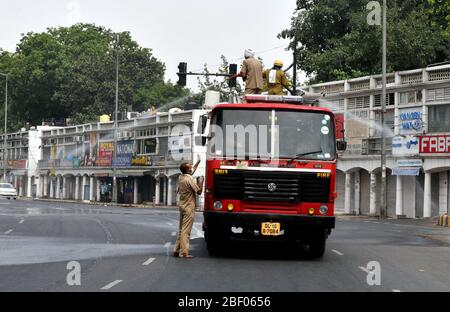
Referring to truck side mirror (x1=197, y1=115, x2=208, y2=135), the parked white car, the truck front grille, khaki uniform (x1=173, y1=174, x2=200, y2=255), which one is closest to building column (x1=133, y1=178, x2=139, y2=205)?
Result: the parked white car

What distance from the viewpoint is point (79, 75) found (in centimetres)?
10075

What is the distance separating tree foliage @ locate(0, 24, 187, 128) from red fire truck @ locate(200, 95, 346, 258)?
274 feet

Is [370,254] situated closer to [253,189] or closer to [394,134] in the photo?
[253,189]

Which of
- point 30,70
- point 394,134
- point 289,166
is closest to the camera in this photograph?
point 289,166

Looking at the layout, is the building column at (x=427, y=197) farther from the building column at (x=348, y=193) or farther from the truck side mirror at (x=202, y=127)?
the truck side mirror at (x=202, y=127)

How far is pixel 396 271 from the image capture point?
52.7 feet

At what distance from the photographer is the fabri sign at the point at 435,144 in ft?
153

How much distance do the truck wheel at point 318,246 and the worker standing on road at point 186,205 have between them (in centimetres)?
270

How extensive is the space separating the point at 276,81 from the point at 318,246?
404 centimetres

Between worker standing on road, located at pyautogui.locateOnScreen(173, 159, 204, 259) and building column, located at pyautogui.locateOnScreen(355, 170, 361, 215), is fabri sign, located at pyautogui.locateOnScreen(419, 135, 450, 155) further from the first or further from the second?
worker standing on road, located at pyautogui.locateOnScreen(173, 159, 204, 259)

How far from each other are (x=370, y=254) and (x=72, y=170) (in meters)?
78.4

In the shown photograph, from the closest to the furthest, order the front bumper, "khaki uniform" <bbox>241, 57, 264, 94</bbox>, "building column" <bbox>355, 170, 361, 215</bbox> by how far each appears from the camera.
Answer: the front bumper → "khaki uniform" <bbox>241, 57, 264, 94</bbox> → "building column" <bbox>355, 170, 361, 215</bbox>

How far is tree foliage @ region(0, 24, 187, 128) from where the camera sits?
102 meters
